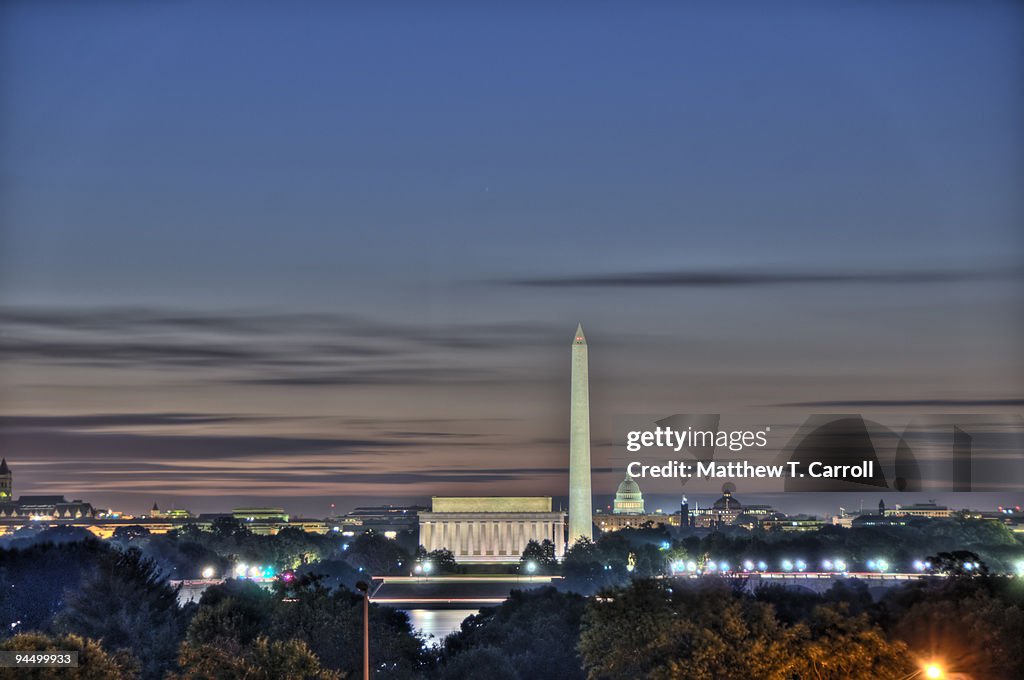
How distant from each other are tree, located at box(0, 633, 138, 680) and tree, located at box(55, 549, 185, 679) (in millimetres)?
15542

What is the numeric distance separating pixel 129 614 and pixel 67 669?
35929 mm

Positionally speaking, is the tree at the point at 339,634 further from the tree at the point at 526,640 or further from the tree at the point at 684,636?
the tree at the point at 684,636

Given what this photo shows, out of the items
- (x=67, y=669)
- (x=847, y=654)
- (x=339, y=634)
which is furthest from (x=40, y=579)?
(x=847, y=654)

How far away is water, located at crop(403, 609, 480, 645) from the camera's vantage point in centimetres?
12219

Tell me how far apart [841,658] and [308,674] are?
20.9 meters

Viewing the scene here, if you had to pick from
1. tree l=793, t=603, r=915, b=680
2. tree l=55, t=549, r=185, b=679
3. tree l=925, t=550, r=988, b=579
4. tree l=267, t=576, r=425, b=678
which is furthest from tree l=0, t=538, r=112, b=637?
tree l=925, t=550, r=988, b=579

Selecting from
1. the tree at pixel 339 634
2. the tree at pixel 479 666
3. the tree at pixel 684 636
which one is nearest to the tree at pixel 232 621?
the tree at pixel 339 634

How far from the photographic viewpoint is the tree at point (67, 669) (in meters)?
56.3

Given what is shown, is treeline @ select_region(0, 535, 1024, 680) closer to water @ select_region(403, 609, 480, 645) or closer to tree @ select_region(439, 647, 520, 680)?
tree @ select_region(439, 647, 520, 680)

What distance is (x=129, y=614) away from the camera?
9281 centimetres

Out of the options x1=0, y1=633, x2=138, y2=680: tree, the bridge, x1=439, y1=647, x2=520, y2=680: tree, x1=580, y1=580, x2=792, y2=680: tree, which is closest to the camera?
x1=0, y1=633, x2=138, y2=680: tree

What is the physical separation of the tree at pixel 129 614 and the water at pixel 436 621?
19224 mm

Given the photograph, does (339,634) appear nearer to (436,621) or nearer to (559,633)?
(559,633)

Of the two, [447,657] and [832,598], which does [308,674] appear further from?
[832,598]
